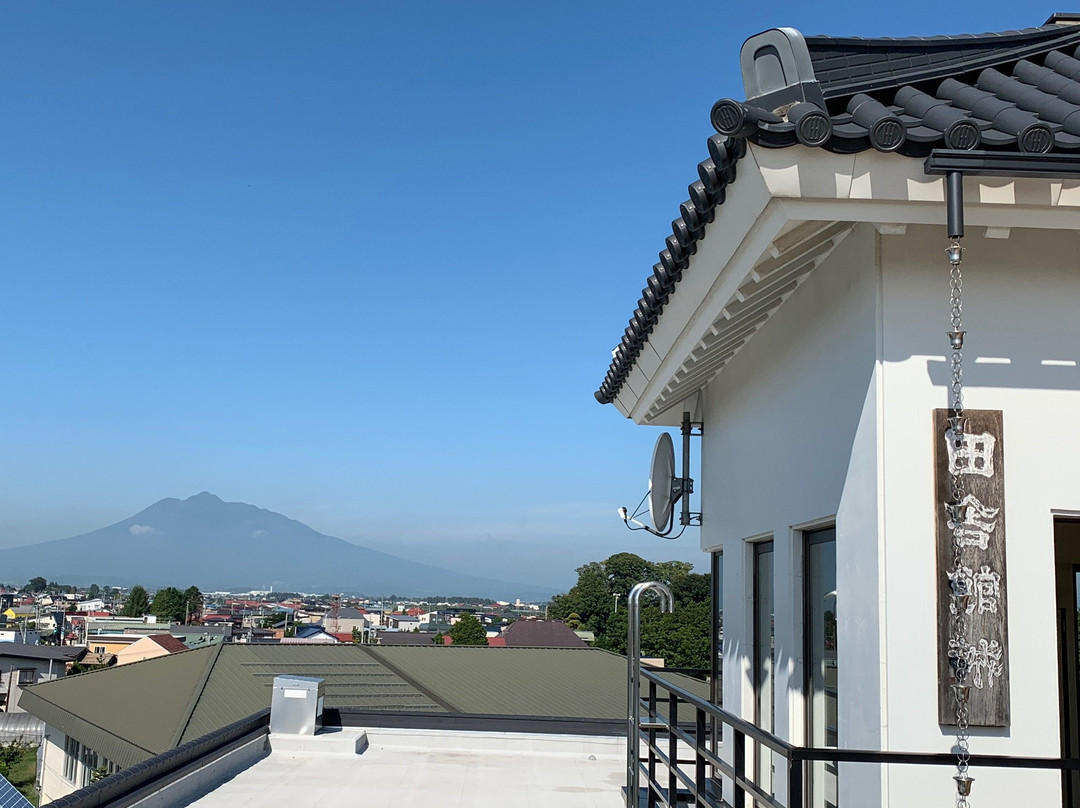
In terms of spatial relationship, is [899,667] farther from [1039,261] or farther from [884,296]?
[1039,261]

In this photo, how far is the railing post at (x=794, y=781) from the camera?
8.45 feet

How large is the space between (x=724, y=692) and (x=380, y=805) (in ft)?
8.18

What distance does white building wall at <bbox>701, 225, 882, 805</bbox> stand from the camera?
3.59m

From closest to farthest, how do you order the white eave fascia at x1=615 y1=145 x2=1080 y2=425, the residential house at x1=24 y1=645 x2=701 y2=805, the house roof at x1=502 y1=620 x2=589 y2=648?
1. the white eave fascia at x1=615 y1=145 x2=1080 y2=425
2. the residential house at x1=24 y1=645 x2=701 y2=805
3. the house roof at x1=502 y1=620 x2=589 y2=648

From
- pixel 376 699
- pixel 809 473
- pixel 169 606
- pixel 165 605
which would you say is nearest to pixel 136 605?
pixel 165 605

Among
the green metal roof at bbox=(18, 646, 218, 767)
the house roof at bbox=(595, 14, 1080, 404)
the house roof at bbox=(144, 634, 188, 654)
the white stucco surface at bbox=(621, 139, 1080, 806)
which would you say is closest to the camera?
the house roof at bbox=(595, 14, 1080, 404)

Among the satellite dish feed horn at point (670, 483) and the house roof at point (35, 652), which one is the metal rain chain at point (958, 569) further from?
the house roof at point (35, 652)

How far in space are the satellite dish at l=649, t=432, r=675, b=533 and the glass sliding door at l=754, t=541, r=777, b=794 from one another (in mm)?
1893

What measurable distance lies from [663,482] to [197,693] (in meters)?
7.00

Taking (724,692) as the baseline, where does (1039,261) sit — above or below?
above

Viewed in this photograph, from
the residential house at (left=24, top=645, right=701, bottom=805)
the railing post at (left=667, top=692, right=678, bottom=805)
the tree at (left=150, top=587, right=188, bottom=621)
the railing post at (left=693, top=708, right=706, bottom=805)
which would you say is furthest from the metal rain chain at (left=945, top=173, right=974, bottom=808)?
the tree at (left=150, top=587, right=188, bottom=621)

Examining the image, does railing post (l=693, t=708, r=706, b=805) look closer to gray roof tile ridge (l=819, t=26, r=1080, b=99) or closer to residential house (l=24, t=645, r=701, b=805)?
gray roof tile ridge (l=819, t=26, r=1080, b=99)

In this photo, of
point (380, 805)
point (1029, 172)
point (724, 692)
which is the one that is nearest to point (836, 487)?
point (1029, 172)

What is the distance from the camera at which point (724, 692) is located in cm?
683
